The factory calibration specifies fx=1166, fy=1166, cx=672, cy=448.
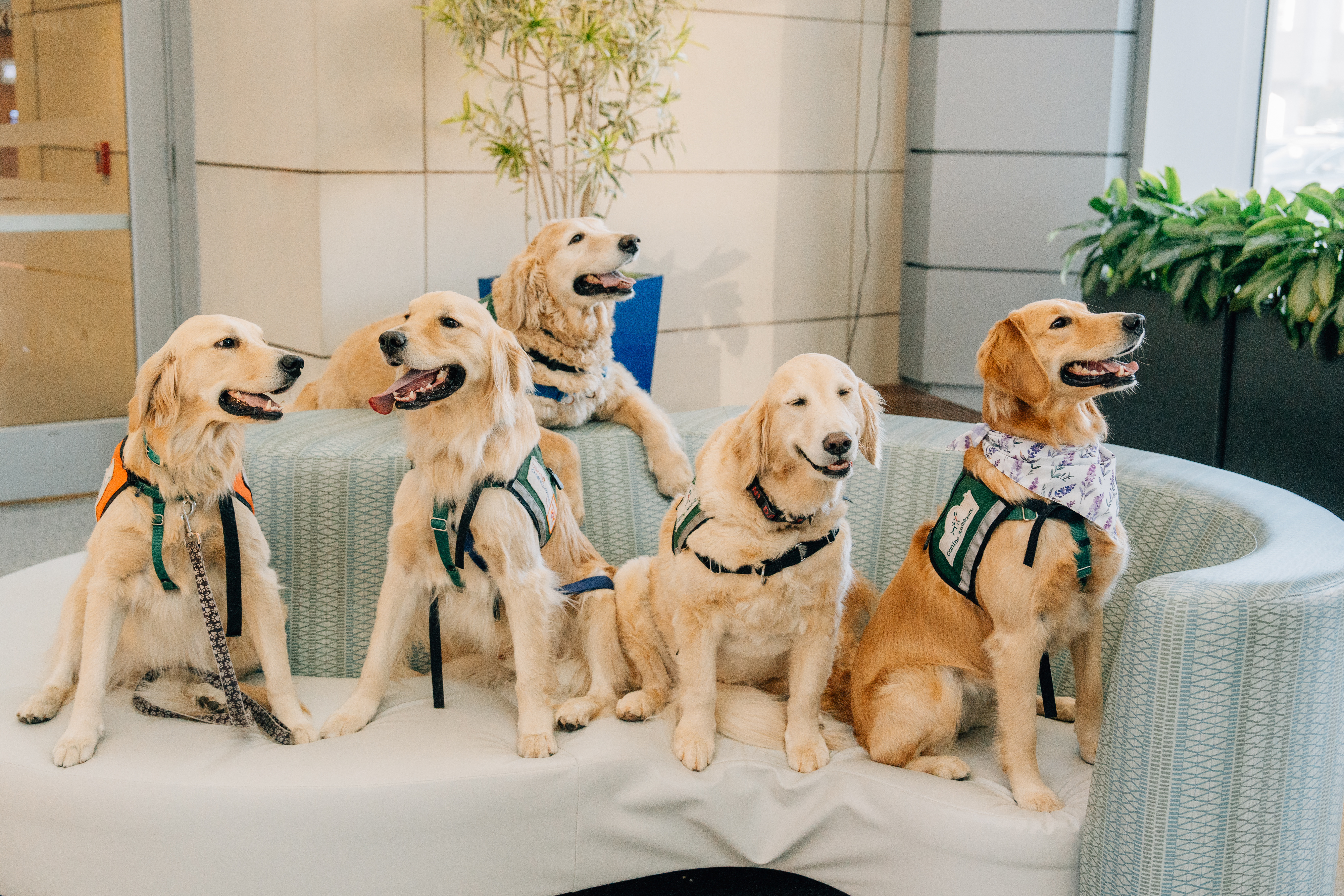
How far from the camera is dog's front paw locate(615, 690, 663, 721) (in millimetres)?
2227

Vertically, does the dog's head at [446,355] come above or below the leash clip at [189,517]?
above

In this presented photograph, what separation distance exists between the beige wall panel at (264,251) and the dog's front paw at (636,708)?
229 cm

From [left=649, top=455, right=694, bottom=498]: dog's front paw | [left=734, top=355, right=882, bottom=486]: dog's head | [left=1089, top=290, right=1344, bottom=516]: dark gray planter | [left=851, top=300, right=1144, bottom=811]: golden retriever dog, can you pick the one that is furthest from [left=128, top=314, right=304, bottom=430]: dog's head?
[left=1089, top=290, right=1344, bottom=516]: dark gray planter

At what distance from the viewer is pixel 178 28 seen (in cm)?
444

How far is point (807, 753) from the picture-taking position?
208 cm

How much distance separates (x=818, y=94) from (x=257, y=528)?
3.64m

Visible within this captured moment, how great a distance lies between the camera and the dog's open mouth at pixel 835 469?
1909 mm

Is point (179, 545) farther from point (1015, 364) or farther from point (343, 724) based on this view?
point (1015, 364)

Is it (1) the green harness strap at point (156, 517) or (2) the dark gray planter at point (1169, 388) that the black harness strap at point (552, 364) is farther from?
(2) the dark gray planter at point (1169, 388)

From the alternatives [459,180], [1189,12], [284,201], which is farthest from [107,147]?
[1189,12]

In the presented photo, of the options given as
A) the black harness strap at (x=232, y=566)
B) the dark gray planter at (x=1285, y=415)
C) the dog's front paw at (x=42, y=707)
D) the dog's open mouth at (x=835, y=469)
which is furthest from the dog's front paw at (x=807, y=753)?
the dark gray planter at (x=1285, y=415)

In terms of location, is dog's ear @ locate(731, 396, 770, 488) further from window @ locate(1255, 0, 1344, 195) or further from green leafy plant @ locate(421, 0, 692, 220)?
window @ locate(1255, 0, 1344, 195)

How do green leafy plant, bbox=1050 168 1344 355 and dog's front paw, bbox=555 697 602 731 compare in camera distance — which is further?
green leafy plant, bbox=1050 168 1344 355

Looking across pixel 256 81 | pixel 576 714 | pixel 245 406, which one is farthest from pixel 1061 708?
pixel 256 81
